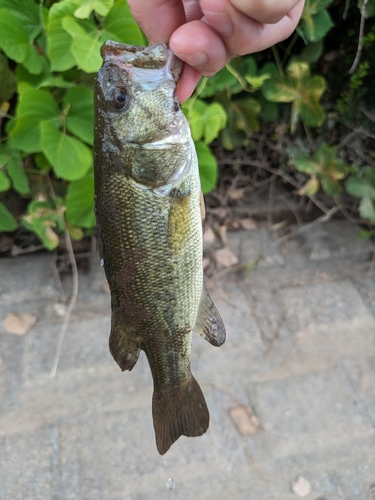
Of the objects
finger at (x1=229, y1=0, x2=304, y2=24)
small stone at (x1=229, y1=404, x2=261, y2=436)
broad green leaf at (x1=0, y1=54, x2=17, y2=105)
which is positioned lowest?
small stone at (x1=229, y1=404, x2=261, y2=436)

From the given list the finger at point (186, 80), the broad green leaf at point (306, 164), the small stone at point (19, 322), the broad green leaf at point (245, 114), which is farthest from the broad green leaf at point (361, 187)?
the small stone at point (19, 322)

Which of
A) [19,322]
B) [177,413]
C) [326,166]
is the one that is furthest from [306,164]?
[19,322]

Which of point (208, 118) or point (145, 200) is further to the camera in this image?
point (208, 118)

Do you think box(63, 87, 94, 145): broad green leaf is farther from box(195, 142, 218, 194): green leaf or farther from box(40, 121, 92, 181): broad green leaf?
box(195, 142, 218, 194): green leaf

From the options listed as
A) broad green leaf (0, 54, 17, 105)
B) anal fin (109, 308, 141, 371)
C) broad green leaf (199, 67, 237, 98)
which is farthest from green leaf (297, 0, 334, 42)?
anal fin (109, 308, 141, 371)

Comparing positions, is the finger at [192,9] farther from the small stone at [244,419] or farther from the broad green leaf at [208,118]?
the small stone at [244,419]

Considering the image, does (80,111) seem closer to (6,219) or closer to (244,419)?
(6,219)
